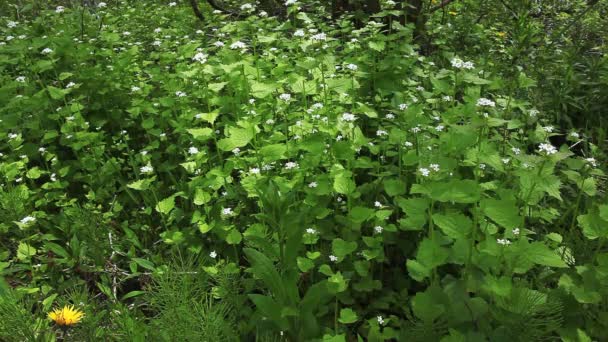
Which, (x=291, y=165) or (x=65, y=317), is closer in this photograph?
(x=65, y=317)

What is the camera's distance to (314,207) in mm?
2025

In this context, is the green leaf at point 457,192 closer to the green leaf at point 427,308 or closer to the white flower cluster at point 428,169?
the white flower cluster at point 428,169

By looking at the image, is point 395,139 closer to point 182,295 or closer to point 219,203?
point 219,203

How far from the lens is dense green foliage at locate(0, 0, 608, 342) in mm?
1590

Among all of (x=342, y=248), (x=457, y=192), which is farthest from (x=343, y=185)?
(x=457, y=192)

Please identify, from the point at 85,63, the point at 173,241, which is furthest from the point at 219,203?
the point at 85,63

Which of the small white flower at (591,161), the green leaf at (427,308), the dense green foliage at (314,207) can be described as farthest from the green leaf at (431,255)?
the small white flower at (591,161)

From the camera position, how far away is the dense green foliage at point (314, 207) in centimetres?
159

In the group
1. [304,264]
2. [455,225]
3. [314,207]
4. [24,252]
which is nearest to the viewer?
[455,225]

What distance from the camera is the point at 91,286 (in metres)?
2.34

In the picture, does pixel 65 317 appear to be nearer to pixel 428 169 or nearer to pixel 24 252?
pixel 24 252

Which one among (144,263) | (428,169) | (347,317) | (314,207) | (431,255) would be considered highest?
(428,169)

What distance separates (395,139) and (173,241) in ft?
4.00

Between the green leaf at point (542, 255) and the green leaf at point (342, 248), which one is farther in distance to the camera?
the green leaf at point (342, 248)
